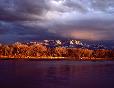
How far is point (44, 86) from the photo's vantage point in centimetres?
8844

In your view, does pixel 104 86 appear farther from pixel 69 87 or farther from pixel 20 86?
pixel 20 86

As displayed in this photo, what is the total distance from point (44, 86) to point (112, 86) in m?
22.4

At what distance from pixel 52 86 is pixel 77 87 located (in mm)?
8222

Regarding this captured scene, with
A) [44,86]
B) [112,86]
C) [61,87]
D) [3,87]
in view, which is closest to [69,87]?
[61,87]

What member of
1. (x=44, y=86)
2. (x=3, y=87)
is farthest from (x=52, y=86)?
(x=3, y=87)

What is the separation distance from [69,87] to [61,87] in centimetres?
257

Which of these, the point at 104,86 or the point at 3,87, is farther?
the point at 104,86

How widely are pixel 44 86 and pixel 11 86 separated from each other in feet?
35.1

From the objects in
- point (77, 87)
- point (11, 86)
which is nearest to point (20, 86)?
point (11, 86)

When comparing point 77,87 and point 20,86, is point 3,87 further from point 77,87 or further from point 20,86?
point 77,87

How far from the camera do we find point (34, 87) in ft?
277

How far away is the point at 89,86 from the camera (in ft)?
290

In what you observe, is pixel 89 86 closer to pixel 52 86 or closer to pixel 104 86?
pixel 104 86

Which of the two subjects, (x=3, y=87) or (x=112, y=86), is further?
(x=112, y=86)
